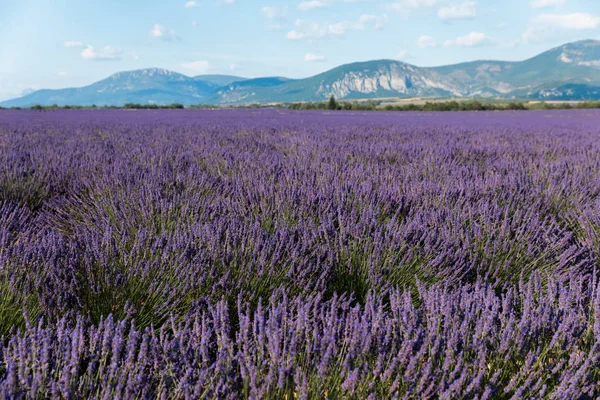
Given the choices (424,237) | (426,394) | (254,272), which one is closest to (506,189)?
(424,237)

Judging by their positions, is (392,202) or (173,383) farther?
(392,202)

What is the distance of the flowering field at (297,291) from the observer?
922 mm

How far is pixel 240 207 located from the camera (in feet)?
7.96

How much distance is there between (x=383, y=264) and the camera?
1.77 meters

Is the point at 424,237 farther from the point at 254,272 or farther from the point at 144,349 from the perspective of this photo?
the point at 144,349

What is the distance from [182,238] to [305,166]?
2.17 metres

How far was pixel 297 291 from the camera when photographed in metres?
1.62

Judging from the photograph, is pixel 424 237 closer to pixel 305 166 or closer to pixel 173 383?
pixel 173 383

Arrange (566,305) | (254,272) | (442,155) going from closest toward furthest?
(566,305), (254,272), (442,155)

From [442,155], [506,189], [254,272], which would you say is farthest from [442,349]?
[442,155]

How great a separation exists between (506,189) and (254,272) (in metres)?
2.18

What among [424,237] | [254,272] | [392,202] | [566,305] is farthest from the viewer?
[392,202]

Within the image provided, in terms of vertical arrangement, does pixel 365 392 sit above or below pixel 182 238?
below

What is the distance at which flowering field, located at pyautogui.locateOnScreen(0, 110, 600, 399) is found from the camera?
922 mm
